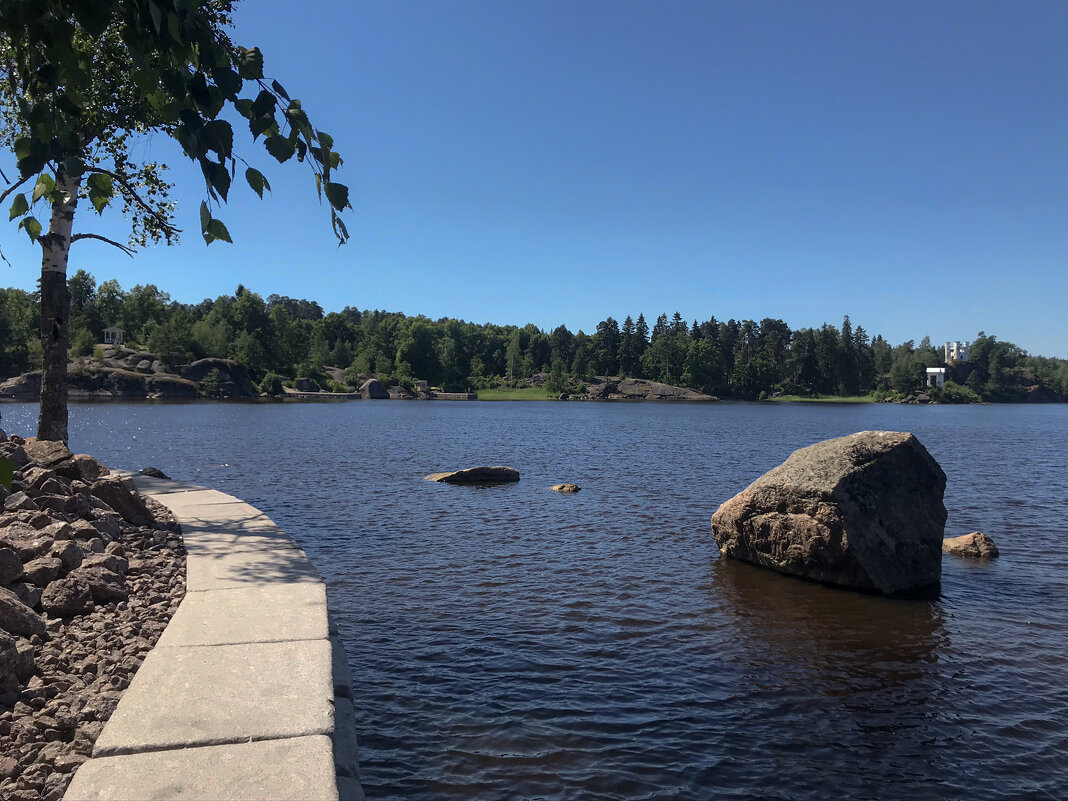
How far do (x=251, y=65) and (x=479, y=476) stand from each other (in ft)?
77.3

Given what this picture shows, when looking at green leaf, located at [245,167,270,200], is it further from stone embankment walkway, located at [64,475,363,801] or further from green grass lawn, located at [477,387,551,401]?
green grass lawn, located at [477,387,551,401]

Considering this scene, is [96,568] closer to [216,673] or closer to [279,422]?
[216,673]

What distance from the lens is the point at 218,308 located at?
152 metres

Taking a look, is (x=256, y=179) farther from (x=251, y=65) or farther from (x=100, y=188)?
(x=100, y=188)

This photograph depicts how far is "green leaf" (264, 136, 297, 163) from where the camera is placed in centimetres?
288

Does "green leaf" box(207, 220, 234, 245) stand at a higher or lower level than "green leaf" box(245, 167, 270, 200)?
lower

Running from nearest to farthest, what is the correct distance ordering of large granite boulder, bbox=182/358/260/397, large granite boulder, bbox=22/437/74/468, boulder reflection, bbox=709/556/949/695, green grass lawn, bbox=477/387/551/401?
boulder reflection, bbox=709/556/949/695
large granite boulder, bbox=22/437/74/468
large granite boulder, bbox=182/358/260/397
green grass lawn, bbox=477/387/551/401

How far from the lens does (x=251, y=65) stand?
284cm

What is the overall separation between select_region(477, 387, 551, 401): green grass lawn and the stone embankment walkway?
173m

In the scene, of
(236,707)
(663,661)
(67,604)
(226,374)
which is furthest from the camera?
(226,374)

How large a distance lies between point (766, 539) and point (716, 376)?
18327cm

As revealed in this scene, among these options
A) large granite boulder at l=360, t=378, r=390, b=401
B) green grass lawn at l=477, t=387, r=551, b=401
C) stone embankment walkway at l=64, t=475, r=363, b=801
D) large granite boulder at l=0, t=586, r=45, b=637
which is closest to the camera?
stone embankment walkway at l=64, t=475, r=363, b=801

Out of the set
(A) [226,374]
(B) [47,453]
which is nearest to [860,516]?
(B) [47,453]

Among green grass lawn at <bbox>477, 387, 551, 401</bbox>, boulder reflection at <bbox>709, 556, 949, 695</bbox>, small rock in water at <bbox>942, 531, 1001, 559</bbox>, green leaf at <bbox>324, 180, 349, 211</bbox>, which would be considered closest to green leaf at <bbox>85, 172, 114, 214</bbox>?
green leaf at <bbox>324, 180, 349, 211</bbox>
